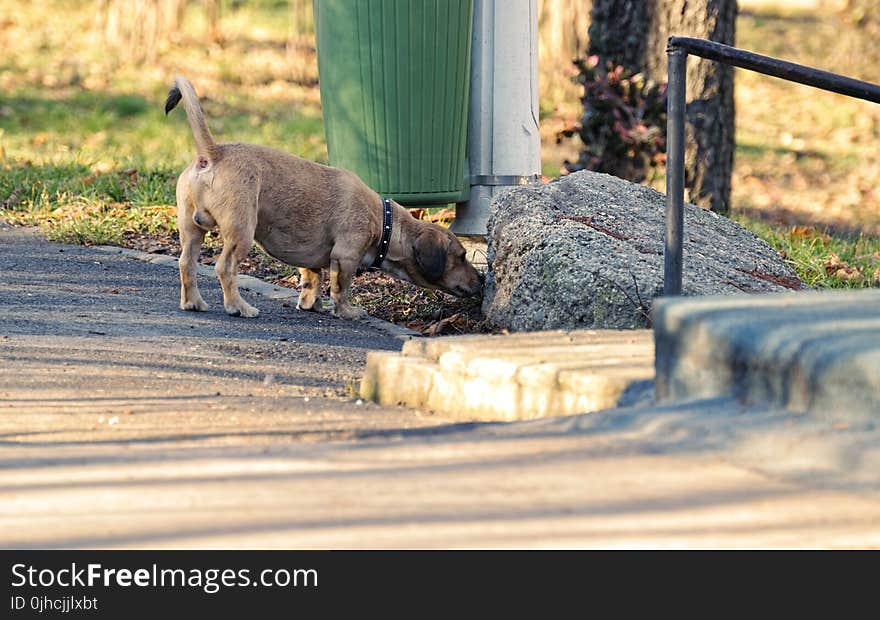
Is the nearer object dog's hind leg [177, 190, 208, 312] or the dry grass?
dog's hind leg [177, 190, 208, 312]

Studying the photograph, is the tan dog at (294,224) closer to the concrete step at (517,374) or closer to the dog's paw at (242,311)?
the dog's paw at (242,311)

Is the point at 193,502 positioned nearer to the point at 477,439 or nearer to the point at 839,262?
the point at 477,439

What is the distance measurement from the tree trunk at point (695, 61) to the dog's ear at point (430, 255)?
359 cm

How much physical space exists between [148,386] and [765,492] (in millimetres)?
2358

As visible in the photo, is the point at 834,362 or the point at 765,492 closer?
the point at 765,492

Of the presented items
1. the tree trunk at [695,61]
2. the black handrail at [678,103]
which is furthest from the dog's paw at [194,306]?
the tree trunk at [695,61]

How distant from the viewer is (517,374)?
3.52 metres

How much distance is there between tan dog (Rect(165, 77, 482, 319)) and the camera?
5.60 meters

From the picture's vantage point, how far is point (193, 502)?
2604mm


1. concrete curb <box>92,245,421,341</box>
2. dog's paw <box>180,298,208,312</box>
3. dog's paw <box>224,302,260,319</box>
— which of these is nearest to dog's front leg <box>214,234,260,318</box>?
dog's paw <box>224,302,260,319</box>

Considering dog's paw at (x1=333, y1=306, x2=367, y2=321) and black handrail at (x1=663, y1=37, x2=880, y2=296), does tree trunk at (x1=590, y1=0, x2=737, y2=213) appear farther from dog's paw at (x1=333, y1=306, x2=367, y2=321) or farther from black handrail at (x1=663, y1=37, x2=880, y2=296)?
black handrail at (x1=663, y1=37, x2=880, y2=296)

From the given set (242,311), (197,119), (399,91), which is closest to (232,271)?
(242,311)

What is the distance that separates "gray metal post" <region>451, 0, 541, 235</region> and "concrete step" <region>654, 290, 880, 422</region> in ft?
12.1

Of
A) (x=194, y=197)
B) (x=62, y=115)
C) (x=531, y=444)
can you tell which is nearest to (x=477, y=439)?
(x=531, y=444)
